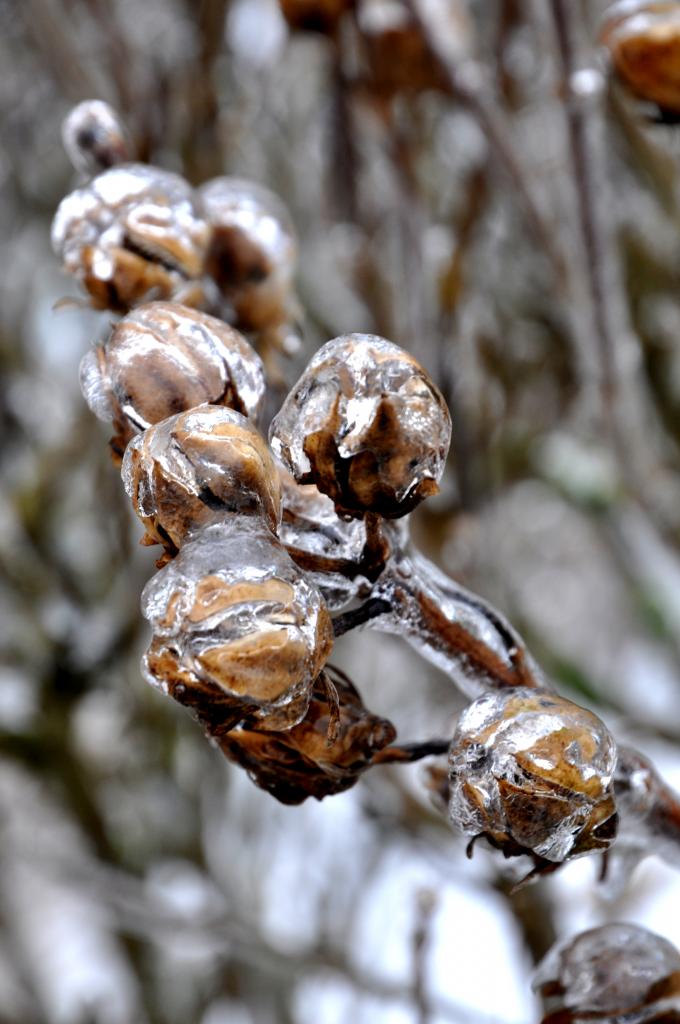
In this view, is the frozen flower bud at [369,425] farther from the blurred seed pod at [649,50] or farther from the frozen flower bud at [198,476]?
the blurred seed pod at [649,50]

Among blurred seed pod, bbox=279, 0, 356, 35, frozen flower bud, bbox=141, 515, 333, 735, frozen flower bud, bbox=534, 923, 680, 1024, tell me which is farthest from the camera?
blurred seed pod, bbox=279, 0, 356, 35

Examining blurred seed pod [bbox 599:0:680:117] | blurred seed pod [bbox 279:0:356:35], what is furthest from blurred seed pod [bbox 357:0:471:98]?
blurred seed pod [bbox 599:0:680:117]

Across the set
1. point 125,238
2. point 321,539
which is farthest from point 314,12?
point 321,539

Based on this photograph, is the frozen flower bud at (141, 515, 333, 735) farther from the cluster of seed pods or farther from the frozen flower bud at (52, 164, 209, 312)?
the frozen flower bud at (52, 164, 209, 312)

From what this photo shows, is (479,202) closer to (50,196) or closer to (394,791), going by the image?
(394,791)

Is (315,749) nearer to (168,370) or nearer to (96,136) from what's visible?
(168,370)

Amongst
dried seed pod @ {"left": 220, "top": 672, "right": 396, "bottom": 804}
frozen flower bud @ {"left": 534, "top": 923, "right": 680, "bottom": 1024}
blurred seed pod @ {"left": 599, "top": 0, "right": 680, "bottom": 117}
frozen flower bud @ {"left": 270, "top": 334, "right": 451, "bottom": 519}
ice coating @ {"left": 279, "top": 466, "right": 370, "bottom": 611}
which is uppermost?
blurred seed pod @ {"left": 599, "top": 0, "right": 680, "bottom": 117}

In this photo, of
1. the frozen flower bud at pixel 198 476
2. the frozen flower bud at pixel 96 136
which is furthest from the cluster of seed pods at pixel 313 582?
the frozen flower bud at pixel 96 136

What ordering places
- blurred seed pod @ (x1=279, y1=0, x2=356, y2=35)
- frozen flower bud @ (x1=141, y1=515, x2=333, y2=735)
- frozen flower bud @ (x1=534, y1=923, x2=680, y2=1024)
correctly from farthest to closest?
blurred seed pod @ (x1=279, y1=0, x2=356, y2=35)
frozen flower bud @ (x1=534, y1=923, x2=680, y2=1024)
frozen flower bud @ (x1=141, y1=515, x2=333, y2=735)
